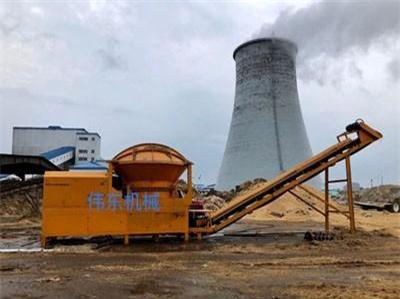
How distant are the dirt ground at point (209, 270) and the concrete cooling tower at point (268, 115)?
18692 millimetres

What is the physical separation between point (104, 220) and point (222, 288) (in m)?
4.95

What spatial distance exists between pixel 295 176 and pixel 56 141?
4940 centimetres

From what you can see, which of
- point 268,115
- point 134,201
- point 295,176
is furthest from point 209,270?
point 268,115

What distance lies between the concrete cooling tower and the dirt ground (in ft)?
61.3

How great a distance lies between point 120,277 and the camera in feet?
20.9

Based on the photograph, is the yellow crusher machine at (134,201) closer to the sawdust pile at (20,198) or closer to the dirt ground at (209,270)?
the dirt ground at (209,270)

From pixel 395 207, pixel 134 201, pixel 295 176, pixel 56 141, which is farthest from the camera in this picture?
pixel 56 141

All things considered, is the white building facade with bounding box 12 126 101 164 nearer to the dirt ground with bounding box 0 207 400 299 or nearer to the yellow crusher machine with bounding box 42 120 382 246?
the dirt ground with bounding box 0 207 400 299

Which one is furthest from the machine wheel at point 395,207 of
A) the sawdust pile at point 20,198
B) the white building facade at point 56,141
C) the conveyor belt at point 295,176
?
the white building facade at point 56,141

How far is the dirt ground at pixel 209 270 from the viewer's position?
5.45 m

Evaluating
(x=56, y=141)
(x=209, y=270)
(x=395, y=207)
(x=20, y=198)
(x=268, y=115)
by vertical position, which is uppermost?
(x=56, y=141)

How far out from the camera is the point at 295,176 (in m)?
11.6

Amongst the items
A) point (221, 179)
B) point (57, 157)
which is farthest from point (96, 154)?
point (221, 179)

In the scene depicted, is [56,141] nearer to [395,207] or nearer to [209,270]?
[395,207]
